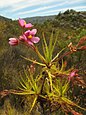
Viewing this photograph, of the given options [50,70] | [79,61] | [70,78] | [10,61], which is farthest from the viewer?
[79,61]

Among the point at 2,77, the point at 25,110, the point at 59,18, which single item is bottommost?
the point at 25,110

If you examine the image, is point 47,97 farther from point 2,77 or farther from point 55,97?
point 2,77

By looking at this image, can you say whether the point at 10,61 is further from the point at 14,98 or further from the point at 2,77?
the point at 14,98

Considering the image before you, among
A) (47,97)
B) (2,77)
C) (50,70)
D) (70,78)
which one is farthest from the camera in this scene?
(2,77)

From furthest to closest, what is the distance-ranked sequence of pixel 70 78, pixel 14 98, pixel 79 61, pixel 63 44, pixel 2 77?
pixel 63 44 < pixel 79 61 < pixel 2 77 < pixel 14 98 < pixel 70 78

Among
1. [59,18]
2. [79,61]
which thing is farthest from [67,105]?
[59,18]

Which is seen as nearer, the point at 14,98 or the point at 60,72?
the point at 60,72

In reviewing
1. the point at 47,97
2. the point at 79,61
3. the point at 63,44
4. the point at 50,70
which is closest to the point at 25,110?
the point at 47,97

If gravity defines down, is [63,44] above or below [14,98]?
above

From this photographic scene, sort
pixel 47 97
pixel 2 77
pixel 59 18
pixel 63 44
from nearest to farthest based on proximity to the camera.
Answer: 1. pixel 47 97
2. pixel 2 77
3. pixel 63 44
4. pixel 59 18
